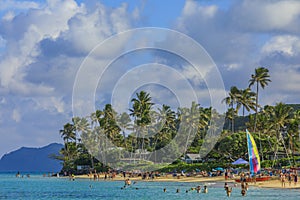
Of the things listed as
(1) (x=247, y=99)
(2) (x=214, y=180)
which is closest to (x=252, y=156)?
(2) (x=214, y=180)

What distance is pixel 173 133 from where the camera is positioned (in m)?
130

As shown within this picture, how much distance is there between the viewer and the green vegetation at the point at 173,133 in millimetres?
102500

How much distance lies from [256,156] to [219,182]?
10.6 meters

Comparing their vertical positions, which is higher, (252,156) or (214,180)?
(252,156)

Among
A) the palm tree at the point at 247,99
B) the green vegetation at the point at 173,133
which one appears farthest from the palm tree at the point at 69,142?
the palm tree at the point at 247,99

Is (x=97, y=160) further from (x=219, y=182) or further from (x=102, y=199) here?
(x=102, y=199)

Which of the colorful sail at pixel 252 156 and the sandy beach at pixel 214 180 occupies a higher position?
the colorful sail at pixel 252 156

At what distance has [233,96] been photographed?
117312mm

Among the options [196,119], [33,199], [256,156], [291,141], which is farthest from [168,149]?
[33,199]

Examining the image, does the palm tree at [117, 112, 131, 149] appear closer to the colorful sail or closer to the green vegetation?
the green vegetation

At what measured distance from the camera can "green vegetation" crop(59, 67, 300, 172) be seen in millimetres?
102500

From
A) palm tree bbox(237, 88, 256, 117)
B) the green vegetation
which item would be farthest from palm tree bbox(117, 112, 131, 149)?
palm tree bbox(237, 88, 256, 117)

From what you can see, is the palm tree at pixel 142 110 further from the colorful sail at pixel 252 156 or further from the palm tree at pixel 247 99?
the colorful sail at pixel 252 156

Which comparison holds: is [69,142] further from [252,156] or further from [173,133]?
[252,156]
